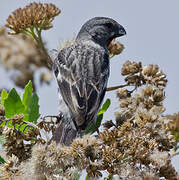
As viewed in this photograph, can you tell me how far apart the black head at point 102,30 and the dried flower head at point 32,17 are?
213 centimetres

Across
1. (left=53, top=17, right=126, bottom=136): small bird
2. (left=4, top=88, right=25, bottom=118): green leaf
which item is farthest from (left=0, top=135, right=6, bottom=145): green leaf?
(left=53, top=17, right=126, bottom=136): small bird

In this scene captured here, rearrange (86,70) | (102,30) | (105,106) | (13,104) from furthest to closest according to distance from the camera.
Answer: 1. (102,30)
2. (86,70)
3. (105,106)
4. (13,104)

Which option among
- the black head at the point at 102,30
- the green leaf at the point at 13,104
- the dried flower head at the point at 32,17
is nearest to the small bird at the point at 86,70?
the black head at the point at 102,30

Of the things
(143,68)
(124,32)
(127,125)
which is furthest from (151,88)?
(124,32)

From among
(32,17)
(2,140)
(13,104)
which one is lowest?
(2,140)

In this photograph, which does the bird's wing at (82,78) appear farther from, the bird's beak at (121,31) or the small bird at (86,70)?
the bird's beak at (121,31)

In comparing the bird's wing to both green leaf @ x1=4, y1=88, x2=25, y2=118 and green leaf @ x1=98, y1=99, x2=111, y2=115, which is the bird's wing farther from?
green leaf @ x1=4, y1=88, x2=25, y2=118

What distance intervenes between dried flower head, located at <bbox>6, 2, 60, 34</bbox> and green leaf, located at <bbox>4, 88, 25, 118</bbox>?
28.4 inches

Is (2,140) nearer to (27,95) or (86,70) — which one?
(27,95)

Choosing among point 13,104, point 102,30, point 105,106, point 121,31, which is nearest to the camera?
point 13,104

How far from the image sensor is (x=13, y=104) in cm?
365

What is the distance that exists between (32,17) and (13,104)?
35.5 inches

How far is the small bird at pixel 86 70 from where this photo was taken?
4.60 metres

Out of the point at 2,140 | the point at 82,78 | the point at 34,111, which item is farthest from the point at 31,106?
the point at 82,78
